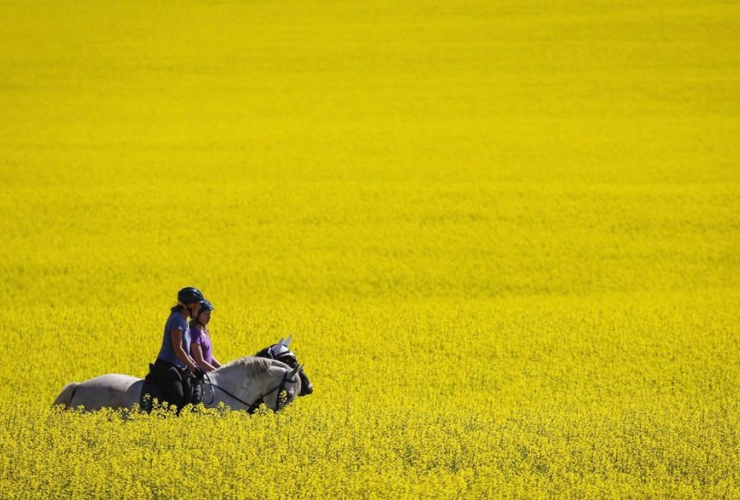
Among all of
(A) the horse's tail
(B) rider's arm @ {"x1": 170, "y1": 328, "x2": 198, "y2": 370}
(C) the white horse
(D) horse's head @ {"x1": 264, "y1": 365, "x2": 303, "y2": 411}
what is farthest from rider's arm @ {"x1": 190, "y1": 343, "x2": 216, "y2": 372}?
(A) the horse's tail

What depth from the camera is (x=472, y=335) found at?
14.5 meters

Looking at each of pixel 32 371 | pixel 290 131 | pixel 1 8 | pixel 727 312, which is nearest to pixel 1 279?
pixel 32 371

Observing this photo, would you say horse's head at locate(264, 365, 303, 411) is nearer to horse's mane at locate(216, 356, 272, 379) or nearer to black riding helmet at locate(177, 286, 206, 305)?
horse's mane at locate(216, 356, 272, 379)

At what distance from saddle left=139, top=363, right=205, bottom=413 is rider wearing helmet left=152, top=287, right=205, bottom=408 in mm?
25

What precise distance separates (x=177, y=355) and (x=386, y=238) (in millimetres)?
12129

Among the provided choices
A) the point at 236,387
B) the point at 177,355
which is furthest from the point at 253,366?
the point at 177,355

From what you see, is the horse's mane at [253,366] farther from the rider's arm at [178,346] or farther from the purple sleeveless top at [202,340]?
the rider's arm at [178,346]

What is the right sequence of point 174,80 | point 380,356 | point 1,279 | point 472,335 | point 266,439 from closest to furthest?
point 266,439 → point 380,356 → point 472,335 → point 1,279 → point 174,80

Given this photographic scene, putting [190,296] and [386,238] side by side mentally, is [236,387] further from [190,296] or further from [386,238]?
[386,238]

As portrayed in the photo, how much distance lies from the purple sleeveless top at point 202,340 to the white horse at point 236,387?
18 centimetres

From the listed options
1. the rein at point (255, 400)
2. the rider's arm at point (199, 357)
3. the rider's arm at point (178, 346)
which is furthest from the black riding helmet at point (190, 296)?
the rein at point (255, 400)

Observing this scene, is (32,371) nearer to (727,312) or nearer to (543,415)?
(543,415)

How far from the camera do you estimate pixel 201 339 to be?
316 inches

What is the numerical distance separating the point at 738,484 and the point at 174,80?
24152mm
